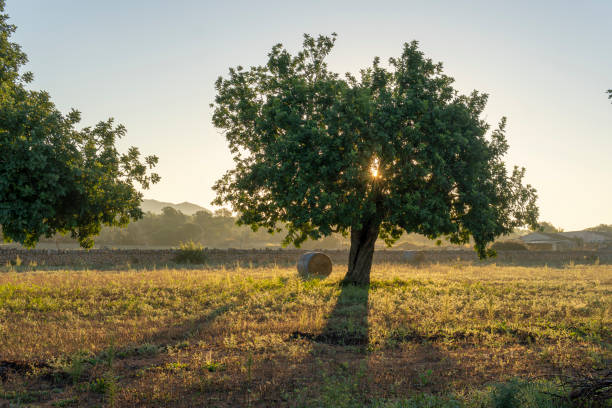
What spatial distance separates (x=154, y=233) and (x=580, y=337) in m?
91.2

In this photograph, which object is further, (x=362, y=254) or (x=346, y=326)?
(x=362, y=254)

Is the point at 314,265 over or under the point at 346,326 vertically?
over

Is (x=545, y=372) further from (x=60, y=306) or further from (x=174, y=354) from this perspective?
(x=60, y=306)

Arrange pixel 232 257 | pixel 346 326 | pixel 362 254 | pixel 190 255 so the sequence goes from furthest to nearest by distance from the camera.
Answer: pixel 232 257, pixel 190 255, pixel 362 254, pixel 346 326

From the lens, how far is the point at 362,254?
2284 cm

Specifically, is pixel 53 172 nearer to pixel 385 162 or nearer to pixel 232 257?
pixel 385 162

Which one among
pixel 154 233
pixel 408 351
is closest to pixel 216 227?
pixel 154 233

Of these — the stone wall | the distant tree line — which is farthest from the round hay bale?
the distant tree line

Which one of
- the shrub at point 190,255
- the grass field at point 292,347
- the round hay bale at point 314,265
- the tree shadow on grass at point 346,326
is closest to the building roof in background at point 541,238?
the round hay bale at point 314,265

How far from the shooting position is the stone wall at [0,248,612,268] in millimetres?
34812

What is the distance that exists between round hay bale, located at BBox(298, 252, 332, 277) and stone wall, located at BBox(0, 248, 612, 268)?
3.78 meters

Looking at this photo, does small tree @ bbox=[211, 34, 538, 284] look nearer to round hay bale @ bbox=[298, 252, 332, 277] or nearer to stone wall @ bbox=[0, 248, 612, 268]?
round hay bale @ bbox=[298, 252, 332, 277]

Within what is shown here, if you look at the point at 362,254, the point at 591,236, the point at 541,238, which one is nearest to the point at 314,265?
the point at 362,254

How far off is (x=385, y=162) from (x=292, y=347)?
11111 millimetres
